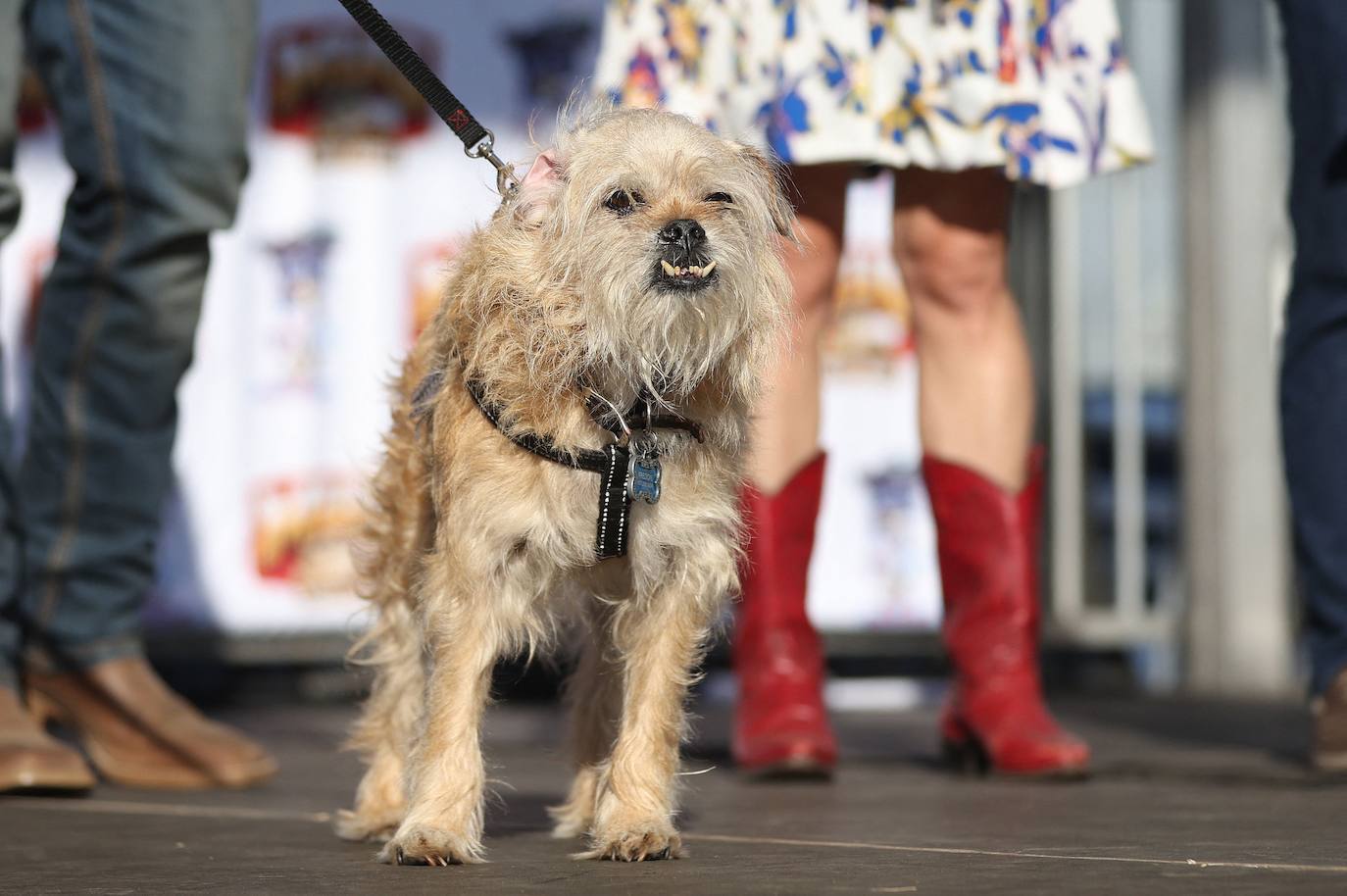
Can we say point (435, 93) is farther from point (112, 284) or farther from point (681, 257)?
point (112, 284)

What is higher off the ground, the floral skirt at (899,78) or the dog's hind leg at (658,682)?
the floral skirt at (899,78)

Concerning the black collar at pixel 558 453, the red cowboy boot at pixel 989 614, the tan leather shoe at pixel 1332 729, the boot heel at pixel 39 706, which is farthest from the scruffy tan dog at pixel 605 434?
the tan leather shoe at pixel 1332 729

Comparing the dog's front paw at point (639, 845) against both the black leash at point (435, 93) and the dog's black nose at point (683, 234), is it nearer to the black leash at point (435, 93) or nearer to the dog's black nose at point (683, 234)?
the dog's black nose at point (683, 234)

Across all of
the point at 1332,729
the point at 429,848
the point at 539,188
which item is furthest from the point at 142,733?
the point at 1332,729

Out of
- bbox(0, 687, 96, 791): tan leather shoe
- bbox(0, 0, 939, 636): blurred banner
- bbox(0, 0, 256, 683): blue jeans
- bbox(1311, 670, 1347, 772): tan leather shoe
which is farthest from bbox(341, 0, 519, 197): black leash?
bbox(0, 0, 939, 636): blurred banner

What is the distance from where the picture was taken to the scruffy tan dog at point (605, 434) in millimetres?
2184

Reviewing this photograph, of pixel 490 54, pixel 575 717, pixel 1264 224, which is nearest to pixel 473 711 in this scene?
pixel 575 717

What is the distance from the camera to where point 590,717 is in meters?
2.63

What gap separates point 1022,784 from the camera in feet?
10.2

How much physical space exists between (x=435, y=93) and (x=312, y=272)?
314 centimetres

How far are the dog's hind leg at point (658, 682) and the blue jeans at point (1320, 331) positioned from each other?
4.94 ft

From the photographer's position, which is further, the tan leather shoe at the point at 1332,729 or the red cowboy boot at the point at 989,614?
the red cowboy boot at the point at 989,614

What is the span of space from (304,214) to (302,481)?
87 cm

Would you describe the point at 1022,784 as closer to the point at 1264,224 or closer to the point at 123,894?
the point at 123,894
